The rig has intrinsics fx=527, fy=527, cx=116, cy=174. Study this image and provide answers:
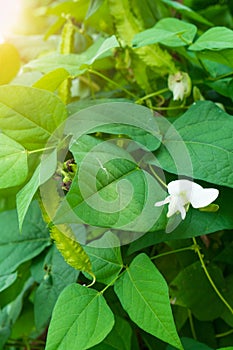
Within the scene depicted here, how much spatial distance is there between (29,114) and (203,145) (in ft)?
0.52

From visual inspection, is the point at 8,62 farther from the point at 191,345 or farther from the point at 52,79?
the point at 191,345

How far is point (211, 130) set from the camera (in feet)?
1.59

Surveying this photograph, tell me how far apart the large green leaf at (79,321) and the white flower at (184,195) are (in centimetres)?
9

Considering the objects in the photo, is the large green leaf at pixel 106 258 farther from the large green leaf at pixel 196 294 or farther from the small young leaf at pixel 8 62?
the small young leaf at pixel 8 62

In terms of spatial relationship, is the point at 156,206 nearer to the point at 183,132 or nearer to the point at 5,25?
the point at 183,132

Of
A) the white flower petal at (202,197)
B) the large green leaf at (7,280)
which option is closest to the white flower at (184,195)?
the white flower petal at (202,197)

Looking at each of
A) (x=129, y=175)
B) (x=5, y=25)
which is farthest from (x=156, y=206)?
(x=5, y=25)

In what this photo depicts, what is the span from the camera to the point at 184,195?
426 millimetres

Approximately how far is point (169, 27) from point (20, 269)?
33 cm

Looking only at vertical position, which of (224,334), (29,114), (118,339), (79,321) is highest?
(29,114)

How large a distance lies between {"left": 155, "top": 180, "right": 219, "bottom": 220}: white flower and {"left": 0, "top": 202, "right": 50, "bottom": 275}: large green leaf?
23 cm

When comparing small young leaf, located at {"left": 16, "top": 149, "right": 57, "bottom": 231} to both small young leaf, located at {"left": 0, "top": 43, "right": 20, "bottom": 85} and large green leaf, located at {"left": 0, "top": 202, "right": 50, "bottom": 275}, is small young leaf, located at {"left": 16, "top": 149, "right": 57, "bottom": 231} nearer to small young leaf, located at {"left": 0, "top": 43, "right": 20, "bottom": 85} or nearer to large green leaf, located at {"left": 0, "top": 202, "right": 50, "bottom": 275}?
large green leaf, located at {"left": 0, "top": 202, "right": 50, "bottom": 275}

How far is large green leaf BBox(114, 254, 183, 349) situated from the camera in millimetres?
400

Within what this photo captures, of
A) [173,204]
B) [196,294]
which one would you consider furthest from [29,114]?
[196,294]
